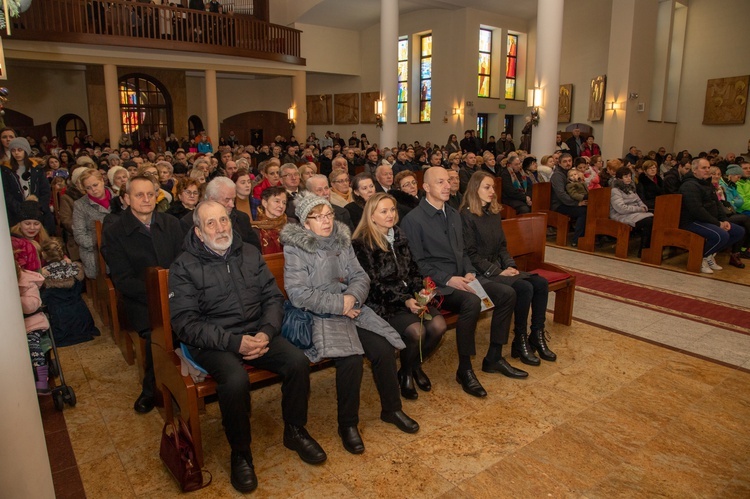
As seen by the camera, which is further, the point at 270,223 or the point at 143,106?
the point at 143,106

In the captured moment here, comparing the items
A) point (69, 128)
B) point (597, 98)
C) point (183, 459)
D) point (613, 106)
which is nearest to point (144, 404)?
point (183, 459)

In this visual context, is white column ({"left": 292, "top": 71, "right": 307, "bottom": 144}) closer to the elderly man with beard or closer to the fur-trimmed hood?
the fur-trimmed hood

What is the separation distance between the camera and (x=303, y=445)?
8.93 feet

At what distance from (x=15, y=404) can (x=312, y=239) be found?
162 centimetres

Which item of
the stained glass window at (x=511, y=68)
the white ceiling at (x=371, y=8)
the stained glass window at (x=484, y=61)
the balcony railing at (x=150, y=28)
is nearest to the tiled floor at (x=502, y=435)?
the balcony railing at (x=150, y=28)

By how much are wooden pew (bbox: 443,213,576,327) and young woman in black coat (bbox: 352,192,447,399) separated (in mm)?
1442

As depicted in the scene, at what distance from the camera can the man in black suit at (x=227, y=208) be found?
3.93 metres

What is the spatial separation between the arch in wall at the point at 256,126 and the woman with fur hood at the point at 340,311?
20.4 m

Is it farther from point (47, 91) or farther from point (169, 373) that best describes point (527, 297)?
point (47, 91)

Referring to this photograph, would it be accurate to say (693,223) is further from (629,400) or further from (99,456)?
(99,456)

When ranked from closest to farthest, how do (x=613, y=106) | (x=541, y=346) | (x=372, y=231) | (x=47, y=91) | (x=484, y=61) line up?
(x=372, y=231)
(x=541, y=346)
(x=613, y=106)
(x=47, y=91)
(x=484, y=61)

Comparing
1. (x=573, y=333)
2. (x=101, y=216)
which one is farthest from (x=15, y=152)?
(x=573, y=333)

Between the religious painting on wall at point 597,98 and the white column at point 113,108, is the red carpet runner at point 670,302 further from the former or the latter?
the white column at point 113,108

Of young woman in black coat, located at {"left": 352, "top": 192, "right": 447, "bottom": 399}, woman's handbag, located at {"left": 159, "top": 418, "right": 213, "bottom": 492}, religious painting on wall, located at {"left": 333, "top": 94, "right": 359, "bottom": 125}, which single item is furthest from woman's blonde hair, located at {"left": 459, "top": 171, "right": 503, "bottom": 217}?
religious painting on wall, located at {"left": 333, "top": 94, "right": 359, "bottom": 125}
